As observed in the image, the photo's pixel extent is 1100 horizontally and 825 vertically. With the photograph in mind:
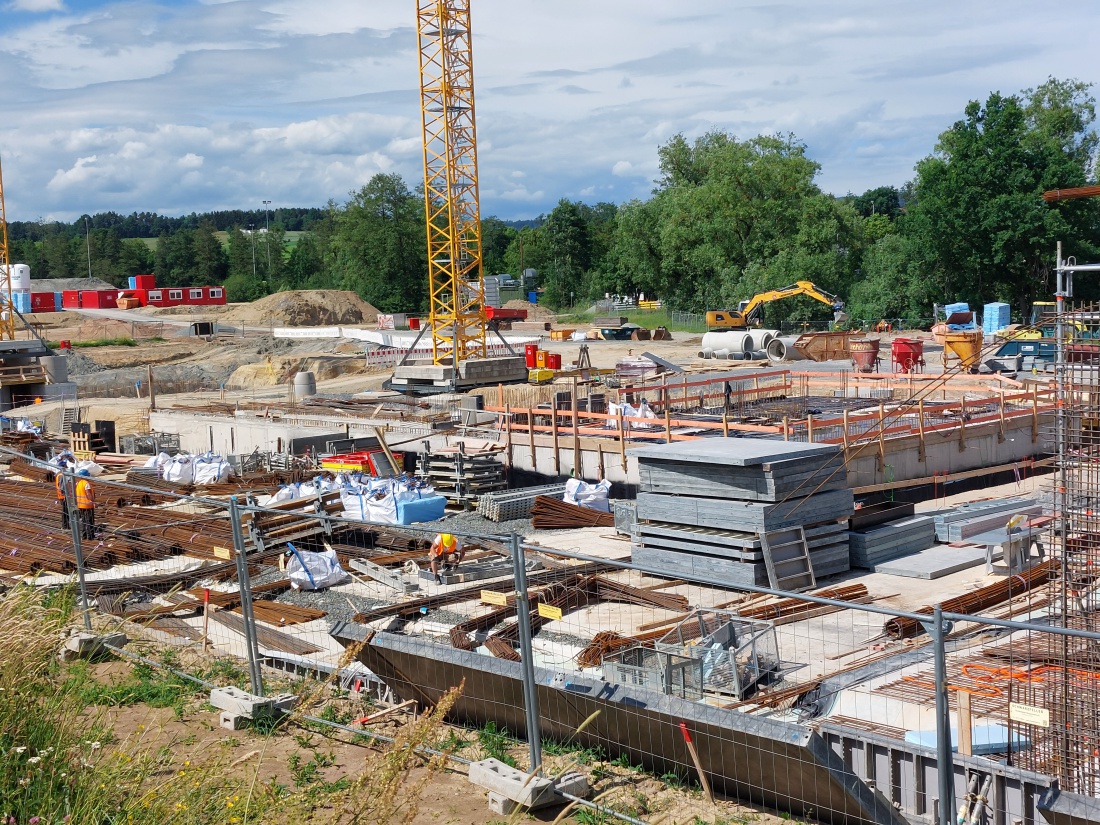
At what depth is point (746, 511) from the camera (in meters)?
14.6

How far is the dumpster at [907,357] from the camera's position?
38.1m

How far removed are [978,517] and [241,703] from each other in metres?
14.0

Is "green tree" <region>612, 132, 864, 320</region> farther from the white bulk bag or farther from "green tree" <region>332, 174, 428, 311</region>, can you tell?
the white bulk bag

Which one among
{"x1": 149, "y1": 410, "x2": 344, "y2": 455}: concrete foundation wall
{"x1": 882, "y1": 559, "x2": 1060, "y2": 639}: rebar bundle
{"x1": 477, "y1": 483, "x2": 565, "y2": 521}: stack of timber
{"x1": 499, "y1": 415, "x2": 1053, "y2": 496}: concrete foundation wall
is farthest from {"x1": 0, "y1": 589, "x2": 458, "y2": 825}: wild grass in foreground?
{"x1": 149, "y1": 410, "x2": 344, "y2": 455}: concrete foundation wall

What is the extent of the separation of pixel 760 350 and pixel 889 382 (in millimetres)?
17023

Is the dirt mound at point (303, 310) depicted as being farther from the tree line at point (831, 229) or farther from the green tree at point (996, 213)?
the green tree at point (996, 213)

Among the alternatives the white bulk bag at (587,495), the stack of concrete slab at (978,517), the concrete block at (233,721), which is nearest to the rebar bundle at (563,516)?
the white bulk bag at (587,495)

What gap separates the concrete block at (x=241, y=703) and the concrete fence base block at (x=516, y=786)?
1774 mm

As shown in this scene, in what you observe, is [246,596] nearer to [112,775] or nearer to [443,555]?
[112,775]

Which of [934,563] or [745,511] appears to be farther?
[934,563]

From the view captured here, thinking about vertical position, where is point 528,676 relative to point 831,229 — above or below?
below

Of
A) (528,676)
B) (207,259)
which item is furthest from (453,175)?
(207,259)

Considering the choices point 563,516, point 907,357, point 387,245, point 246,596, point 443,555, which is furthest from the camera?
point 387,245

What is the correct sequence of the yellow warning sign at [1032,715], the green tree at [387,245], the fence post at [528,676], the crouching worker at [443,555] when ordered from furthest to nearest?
1. the green tree at [387,245]
2. the crouching worker at [443,555]
3. the fence post at [528,676]
4. the yellow warning sign at [1032,715]
